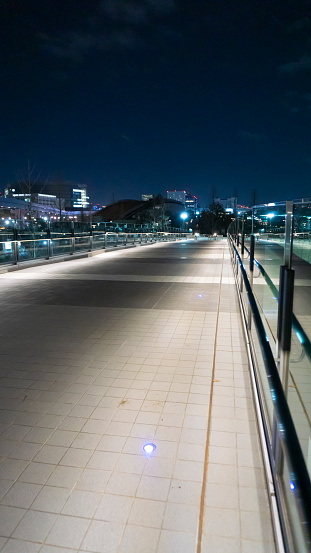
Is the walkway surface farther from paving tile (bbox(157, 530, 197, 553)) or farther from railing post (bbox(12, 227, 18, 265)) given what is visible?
railing post (bbox(12, 227, 18, 265))

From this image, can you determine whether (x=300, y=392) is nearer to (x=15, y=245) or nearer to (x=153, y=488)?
(x=153, y=488)

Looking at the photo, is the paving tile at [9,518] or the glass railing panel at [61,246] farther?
the glass railing panel at [61,246]

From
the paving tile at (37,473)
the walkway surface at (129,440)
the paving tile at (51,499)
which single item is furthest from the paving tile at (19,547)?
the paving tile at (37,473)

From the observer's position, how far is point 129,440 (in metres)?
2.81

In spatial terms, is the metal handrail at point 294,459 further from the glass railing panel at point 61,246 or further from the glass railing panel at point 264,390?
the glass railing panel at point 61,246

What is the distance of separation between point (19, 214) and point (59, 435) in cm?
7840

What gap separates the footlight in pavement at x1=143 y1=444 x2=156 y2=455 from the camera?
266cm

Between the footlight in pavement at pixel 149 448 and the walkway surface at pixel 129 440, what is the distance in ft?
0.14

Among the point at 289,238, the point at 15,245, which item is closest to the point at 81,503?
the point at 289,238

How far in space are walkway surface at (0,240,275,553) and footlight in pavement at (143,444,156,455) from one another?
43 millimetres

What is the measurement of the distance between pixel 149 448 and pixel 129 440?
18 cm

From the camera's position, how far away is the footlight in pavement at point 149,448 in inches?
105

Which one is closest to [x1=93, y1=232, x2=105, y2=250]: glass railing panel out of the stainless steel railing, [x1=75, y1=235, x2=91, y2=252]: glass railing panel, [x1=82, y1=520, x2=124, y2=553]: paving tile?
the stainless steel railing

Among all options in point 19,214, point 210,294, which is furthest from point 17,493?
point 19,214
